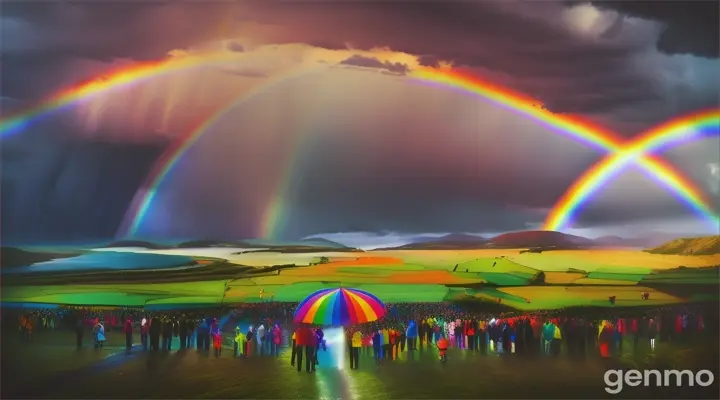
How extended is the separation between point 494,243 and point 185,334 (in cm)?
367

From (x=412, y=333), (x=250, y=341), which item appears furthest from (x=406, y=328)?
(x=250, y=341)

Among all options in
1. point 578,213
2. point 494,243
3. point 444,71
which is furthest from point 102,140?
point 578,213

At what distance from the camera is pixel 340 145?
22.5 ft

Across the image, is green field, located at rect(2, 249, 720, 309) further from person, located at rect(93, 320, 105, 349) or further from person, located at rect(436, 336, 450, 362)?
person, located at rect(436, 336, 450, 362)

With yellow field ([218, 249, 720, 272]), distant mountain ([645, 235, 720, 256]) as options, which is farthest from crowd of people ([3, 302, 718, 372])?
distant mountain ([645, 235, 720, 256])

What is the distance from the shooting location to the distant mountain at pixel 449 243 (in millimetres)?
6789

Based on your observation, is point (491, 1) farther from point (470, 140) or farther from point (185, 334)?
point (185, 334)

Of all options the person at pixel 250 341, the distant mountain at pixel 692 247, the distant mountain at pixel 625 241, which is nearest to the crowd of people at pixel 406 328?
the person at pixel 250 341

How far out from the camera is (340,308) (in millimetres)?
6449

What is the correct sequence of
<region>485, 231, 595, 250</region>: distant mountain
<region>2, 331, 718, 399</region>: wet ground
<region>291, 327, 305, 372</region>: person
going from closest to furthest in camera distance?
<region>2, 331, 718, 399</region>: wet ground
<region>291, 327, 305, 372</region>: person
<region>485, 231, 595, 250</region>: distant mountain

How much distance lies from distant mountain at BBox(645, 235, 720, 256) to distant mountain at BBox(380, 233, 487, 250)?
200 centimetres

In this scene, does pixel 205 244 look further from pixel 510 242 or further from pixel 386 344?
pixel 510 242

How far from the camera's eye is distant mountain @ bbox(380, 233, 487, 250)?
6789 mm

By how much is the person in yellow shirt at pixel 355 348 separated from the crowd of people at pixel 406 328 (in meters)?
0.01
